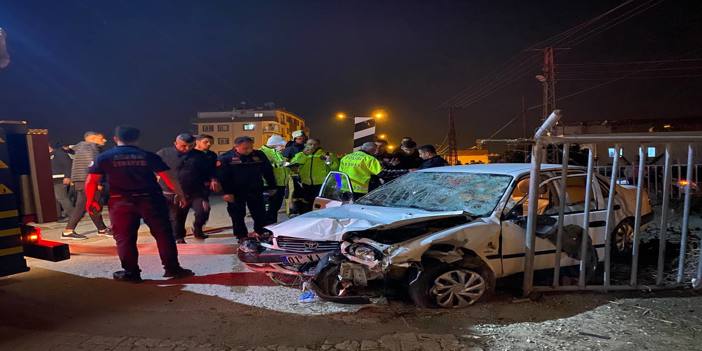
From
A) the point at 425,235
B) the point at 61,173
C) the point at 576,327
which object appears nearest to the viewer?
the point at 576,327

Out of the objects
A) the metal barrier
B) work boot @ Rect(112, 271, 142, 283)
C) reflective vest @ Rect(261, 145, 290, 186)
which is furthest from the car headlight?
reflective vest @ Rect(261, 145, 290, 186)

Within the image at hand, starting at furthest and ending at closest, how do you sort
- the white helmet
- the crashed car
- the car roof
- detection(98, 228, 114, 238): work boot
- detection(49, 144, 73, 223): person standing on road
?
1. the white helmet
2. detection(49, 144, 73, 223): person standing on road
3. detection(98, 228, 114, 238): work boot
4. the car roof
5. the crashed car

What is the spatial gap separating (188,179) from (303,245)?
345 centimetres

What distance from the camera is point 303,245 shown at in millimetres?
4574

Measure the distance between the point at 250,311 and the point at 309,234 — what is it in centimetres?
86

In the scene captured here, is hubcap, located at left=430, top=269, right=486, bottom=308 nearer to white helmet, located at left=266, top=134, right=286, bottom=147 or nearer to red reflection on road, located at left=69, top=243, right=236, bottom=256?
red reflection on road, located at left=69, top=243, right=236, bottom=256

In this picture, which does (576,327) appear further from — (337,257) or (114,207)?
(114,207)

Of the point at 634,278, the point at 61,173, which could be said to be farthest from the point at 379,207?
the point at 61,173

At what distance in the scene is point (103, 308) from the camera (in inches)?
177

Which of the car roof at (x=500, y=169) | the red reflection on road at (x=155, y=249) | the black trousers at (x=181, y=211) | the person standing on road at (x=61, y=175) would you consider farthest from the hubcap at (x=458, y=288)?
the person standing on road at (x=61, y=175)

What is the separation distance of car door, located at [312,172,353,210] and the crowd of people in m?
0.38

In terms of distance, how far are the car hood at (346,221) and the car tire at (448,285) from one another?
1.49 feet

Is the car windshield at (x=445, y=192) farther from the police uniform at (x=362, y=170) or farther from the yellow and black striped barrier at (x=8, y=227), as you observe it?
the yellow and black striped barrier at (x=8, y=227)

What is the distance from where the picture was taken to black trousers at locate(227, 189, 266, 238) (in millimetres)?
7391
